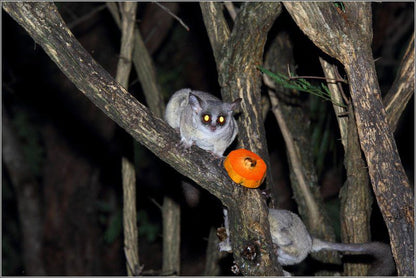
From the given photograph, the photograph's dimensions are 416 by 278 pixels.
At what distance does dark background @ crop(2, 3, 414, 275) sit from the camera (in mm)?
6535

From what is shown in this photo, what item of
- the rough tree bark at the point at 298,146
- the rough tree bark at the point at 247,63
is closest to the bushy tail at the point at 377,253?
the rough tree bark at the point at 298,146

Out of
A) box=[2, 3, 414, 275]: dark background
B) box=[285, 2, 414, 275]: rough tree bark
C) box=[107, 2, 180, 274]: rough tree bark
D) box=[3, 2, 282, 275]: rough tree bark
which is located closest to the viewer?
box=[285, 2, 414, 275]: rough tree bark

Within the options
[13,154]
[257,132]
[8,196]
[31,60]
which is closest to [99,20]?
[31,60]

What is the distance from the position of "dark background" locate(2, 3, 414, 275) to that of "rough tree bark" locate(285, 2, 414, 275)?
2986 mm

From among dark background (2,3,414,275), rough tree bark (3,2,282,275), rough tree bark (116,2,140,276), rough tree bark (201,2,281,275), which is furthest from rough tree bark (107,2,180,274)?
rough tree bark (3,2,282,275)

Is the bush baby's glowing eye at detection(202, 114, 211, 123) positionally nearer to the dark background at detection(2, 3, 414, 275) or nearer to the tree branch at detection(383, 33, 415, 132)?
the tree branch at detection(383, 33, 415, 132)

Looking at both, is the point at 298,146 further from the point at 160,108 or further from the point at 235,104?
the point at 160,108

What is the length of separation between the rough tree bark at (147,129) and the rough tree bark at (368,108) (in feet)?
2.54

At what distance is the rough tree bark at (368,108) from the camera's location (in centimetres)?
275

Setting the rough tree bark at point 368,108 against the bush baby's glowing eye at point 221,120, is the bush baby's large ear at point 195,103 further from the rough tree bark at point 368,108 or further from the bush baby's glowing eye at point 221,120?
the rough tree bark at point 368,108

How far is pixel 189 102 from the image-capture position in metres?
4.01

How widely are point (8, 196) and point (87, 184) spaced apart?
200 centimetres

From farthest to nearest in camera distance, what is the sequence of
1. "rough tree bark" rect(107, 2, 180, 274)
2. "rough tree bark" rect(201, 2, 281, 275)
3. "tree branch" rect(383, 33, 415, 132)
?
1. "rough tree bark" rect(107, 2, 180, 274)
2. "rough tree bark" rect(201, 2, 281, 275)
3. "tree branch" rect(383, 33, 415, 132)

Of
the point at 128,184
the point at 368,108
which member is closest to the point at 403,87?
the point at 368,108
